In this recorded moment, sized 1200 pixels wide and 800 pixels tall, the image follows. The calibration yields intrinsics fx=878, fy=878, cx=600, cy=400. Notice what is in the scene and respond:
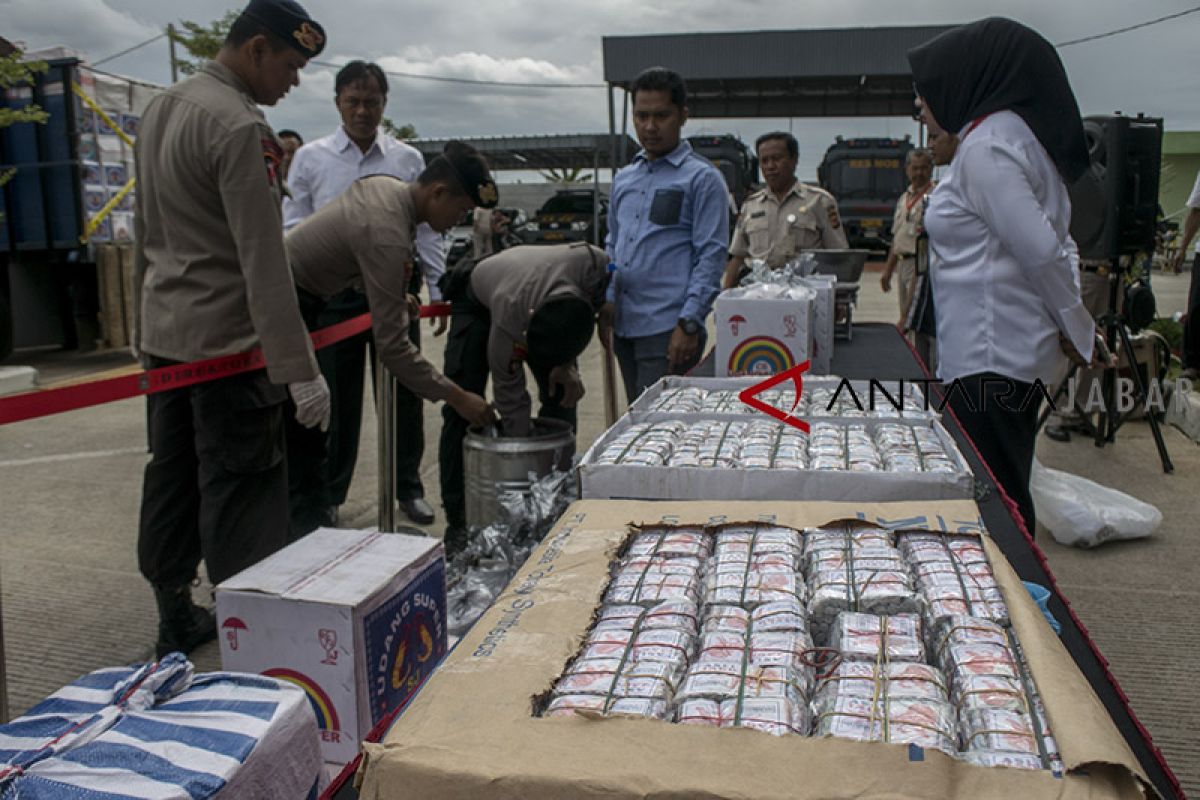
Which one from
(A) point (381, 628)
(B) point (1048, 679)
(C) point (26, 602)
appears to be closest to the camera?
(B) point (1048, 679)

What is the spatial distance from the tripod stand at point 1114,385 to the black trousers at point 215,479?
3986mm

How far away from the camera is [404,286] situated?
312 centimetres

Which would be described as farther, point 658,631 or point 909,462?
point 909,462

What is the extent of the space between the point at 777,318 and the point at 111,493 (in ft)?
12.4

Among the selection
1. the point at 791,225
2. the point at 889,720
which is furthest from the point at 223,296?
the point at 791,225

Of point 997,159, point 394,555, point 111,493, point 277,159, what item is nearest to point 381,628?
point 394,555

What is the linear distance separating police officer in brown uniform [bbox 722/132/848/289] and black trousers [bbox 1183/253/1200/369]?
2302 mm

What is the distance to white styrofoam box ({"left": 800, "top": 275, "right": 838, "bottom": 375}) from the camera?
10.7ft

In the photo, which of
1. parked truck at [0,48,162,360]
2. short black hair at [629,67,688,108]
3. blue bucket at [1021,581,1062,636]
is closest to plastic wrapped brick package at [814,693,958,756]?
blue bucket at [1021,581,1062,636]

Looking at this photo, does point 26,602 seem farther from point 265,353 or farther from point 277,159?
point 277,159

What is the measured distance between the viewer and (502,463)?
3209 mm

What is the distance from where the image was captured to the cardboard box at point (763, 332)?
291 cm

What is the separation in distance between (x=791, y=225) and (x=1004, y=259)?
3580 millimetres

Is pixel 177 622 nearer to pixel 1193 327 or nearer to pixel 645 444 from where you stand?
pixel 645 444
